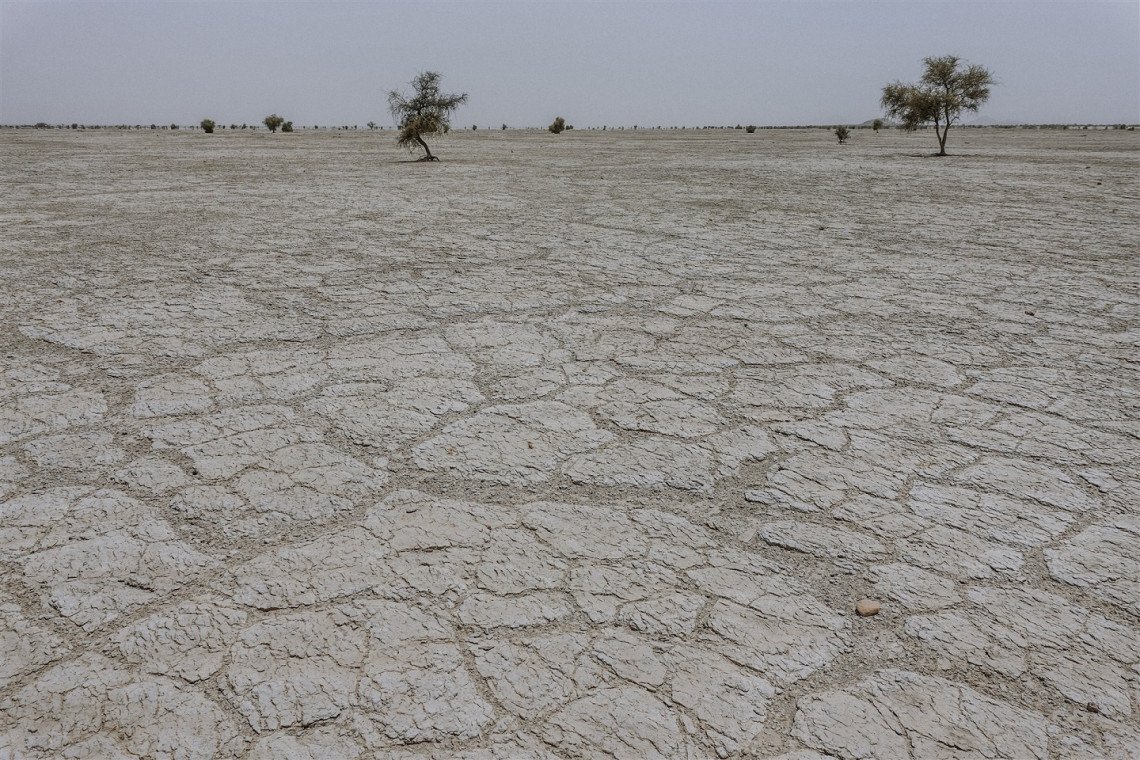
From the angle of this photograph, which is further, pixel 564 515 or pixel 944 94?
pixel 944 94

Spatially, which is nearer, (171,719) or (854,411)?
(171,719)

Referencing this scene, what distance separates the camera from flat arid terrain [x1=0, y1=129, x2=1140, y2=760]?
4.27 feet

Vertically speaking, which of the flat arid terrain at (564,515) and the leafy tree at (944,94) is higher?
the leafy tree at (944,94)

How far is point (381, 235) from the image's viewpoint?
5.60 m

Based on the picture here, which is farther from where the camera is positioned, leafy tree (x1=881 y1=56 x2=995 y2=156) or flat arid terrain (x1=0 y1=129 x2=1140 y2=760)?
leafy tree (x1=881 y1=56 x2=995 y2=156)

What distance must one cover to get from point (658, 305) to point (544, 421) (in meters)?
1.59

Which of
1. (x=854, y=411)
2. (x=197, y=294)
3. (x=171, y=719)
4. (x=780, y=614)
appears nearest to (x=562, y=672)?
(x=780, y=614)

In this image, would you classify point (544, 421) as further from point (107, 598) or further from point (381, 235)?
point (381, 235)

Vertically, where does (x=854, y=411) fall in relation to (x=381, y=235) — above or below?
below

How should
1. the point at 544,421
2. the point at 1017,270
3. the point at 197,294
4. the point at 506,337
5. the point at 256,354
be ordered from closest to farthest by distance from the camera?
the point at 544,421 < the point at 256,354 < the point at 506,337 < the point at 197,294 < the point at 1017,270

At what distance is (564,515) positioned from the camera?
189cm

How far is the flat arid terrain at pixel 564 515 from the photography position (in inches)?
51.3

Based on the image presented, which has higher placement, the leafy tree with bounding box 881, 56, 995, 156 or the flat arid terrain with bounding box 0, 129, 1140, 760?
→ the leafy tree with bounding box 881, 56, 995, 156

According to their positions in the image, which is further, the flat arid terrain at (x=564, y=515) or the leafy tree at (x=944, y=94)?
the leafy tree at (x=944, y=94)
